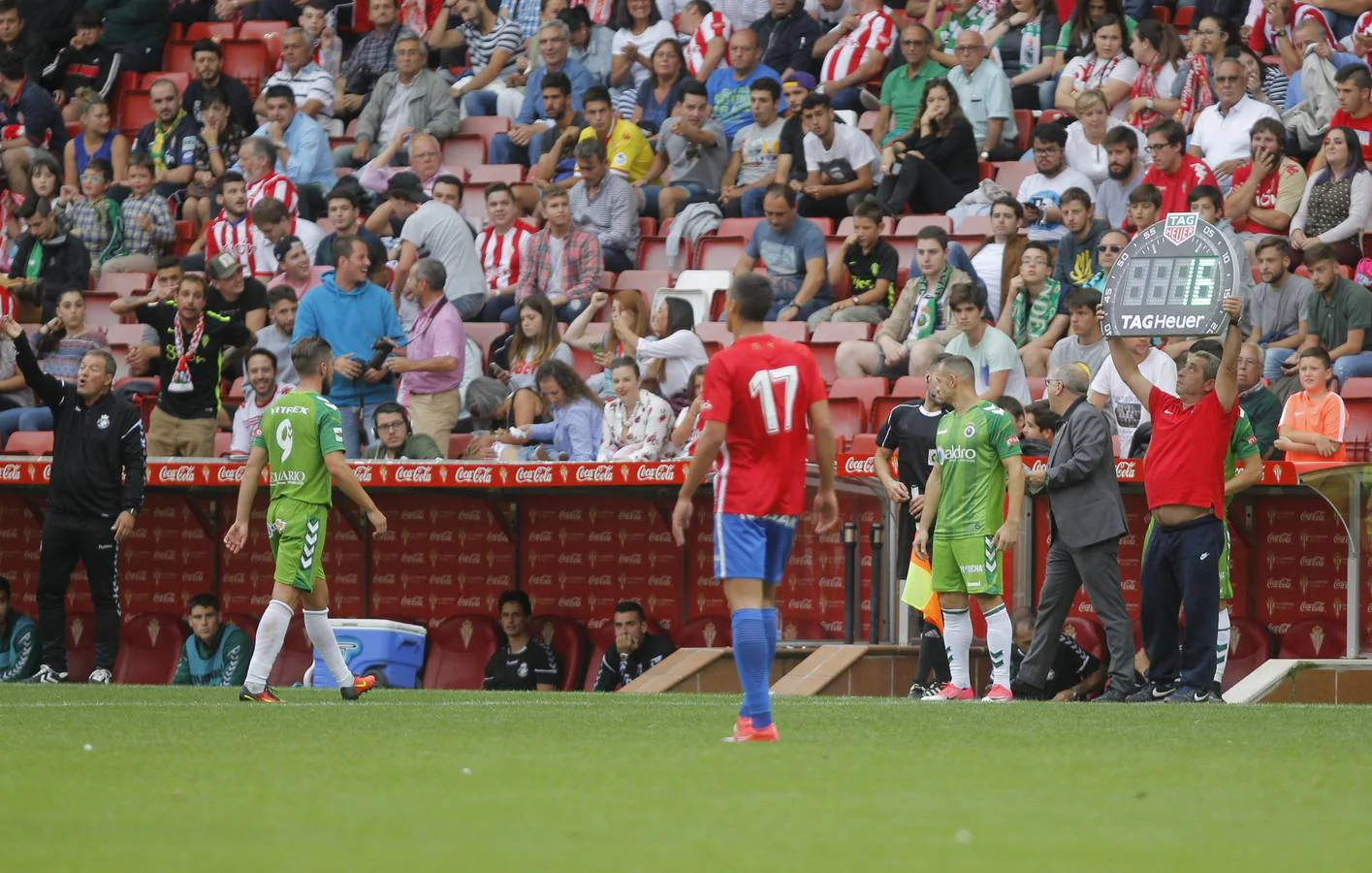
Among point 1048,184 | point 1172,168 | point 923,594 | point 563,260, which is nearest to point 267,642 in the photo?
point 923,594

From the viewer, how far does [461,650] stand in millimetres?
16109

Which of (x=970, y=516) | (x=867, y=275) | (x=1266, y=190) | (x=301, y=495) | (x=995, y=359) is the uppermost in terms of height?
(x=1266, y=190)

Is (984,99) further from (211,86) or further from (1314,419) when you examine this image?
(211,86)

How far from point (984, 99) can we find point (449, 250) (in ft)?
15.7

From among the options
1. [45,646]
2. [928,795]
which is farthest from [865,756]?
[45,646]

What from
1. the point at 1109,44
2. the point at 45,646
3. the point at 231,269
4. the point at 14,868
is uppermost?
the point at 1109,44

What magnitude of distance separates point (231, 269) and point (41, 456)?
2.34 metres

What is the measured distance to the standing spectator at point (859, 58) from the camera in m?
19.0

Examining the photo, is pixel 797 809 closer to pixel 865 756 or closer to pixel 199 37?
pixel 865 756

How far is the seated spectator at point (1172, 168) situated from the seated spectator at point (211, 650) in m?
7.66

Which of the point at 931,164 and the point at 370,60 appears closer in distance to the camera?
the point at 931,164

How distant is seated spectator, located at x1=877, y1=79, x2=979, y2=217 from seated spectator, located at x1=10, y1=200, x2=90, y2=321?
7509mm

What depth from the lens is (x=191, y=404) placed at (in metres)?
16.7

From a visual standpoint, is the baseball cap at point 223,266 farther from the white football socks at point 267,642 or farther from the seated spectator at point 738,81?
the white football socks at point 267,642
